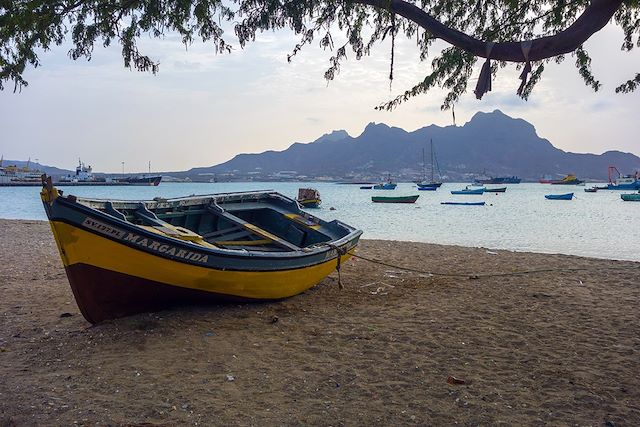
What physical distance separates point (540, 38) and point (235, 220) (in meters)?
6.11

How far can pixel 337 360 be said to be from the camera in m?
5.59

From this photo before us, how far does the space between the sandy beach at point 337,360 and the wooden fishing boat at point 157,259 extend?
31cm

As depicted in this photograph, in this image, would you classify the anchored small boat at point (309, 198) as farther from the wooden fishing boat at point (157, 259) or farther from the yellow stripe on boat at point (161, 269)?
the yellow stripe on boat at point (161, 269)

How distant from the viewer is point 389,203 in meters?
60.9

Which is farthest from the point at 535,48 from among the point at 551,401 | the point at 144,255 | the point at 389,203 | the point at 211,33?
the point at 389,203

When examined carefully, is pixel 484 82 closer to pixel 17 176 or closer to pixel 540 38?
pixel 540 38

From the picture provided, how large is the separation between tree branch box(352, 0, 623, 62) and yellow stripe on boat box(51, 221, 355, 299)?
3877 millimetres

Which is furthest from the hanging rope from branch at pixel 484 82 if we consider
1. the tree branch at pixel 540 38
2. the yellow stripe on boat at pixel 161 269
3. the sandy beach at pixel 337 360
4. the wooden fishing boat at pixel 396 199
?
the wooden fishing boat at pixel 396 199

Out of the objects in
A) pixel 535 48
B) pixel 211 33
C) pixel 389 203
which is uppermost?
pixel 211 33

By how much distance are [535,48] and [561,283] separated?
6937 mm

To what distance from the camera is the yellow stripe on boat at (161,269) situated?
19.8 feet

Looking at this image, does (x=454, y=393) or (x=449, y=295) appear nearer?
(x=454, y=393)

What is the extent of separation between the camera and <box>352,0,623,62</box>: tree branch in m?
4.34

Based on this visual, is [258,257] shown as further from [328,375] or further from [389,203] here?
[389,203]
